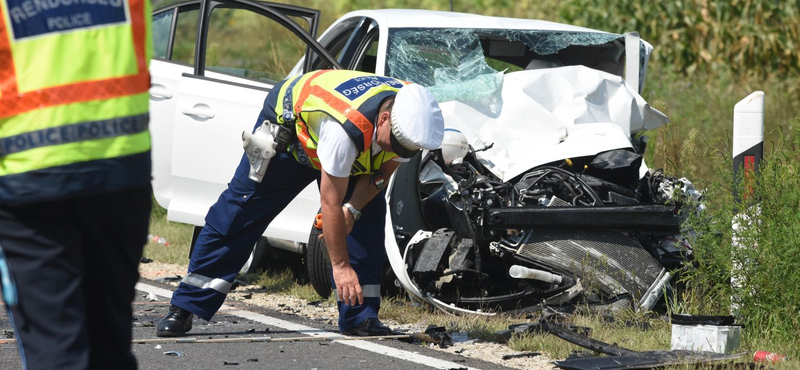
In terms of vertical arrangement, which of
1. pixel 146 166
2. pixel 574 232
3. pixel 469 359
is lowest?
pixel 469 359

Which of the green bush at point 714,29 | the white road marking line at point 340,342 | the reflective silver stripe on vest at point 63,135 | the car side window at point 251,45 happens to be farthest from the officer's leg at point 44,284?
the green bush at point 714,29

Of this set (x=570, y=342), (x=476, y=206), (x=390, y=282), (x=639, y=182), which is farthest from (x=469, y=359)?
(x=639, y=182)

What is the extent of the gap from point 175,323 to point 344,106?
1420mm

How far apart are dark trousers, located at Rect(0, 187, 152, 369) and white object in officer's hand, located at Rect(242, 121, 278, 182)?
2.47m

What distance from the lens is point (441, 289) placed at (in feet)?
18.2

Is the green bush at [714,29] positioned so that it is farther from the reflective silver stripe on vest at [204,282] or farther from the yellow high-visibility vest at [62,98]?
the yellow high-visibility vest at [62,98]

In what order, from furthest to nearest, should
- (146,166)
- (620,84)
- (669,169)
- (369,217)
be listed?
(669,169) < (620,84) < (369,217) < (146,166)

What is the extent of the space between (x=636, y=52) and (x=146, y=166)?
4.61 metres

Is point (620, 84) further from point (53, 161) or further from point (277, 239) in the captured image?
point (53, 161)

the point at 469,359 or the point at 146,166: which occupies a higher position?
the point at 146,166

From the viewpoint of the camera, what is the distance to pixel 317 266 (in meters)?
5.80

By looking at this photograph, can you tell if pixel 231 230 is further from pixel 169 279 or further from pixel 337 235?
pixel 169 279

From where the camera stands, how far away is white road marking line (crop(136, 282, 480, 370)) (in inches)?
180

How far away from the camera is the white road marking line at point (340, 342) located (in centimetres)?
457
